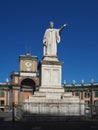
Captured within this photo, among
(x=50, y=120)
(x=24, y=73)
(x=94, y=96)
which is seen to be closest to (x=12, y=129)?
(x=50, y=120)

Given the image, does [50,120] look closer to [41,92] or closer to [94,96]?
[41,92]

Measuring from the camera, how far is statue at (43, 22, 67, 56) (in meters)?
30.8

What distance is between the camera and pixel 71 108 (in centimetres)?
2806

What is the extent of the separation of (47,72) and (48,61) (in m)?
1.01

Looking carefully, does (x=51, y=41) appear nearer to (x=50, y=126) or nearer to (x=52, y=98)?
(x=52, y=98)

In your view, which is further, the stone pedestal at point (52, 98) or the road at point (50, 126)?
the stone pedestal at point (52, 98)

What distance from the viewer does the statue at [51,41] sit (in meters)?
30.8

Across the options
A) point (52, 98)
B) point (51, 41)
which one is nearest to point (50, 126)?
point (52, 98)

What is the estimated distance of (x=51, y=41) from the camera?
30.9m

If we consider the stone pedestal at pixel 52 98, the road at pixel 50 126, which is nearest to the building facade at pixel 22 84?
the stone pedestal at pixel 52 98

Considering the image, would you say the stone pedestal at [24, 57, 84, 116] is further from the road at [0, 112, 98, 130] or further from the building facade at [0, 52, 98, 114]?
the building facade at [0, 52, 98, 114]

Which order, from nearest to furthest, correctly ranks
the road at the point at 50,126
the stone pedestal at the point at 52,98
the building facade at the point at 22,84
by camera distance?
the road at the point at 50,126
the stone pedestal at the point at 52,98
the building facade at the point at 22,84

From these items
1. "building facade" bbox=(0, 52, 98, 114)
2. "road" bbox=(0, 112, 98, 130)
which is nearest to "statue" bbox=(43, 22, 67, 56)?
"road" bbox=(0, 112, 98, 130)

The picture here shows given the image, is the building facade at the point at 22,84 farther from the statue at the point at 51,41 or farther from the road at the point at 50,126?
the road at the point at 50,126
